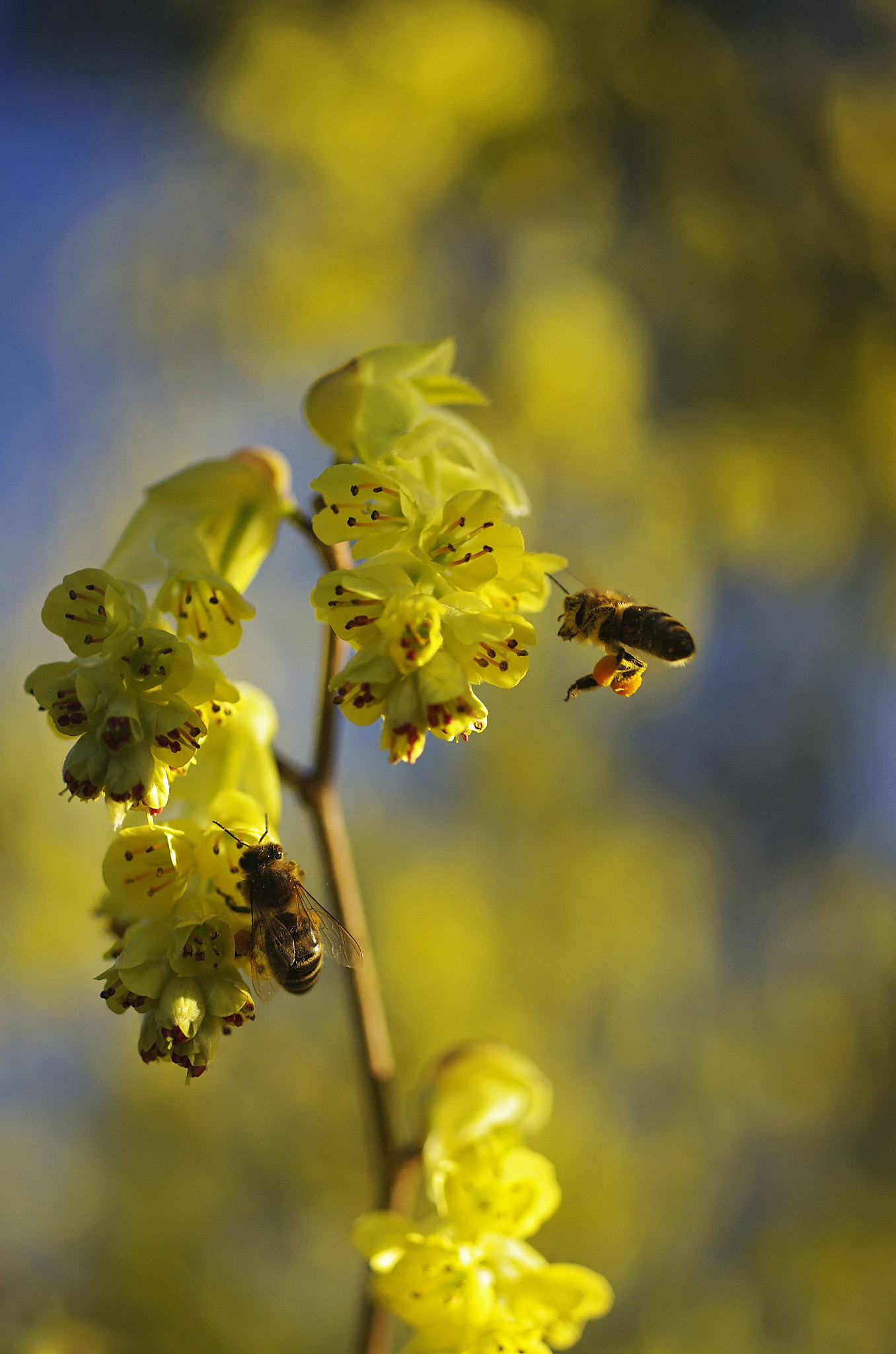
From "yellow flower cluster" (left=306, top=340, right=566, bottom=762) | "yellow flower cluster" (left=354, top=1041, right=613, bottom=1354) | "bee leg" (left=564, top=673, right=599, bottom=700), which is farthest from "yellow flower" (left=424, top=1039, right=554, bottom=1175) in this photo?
"yellow flower cluster" (left=306, top=340, right=566, bottom=762)

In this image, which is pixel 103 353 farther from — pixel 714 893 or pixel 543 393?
pixel 714 893

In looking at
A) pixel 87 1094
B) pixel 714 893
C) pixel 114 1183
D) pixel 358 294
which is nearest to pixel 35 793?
pixel 87 1094

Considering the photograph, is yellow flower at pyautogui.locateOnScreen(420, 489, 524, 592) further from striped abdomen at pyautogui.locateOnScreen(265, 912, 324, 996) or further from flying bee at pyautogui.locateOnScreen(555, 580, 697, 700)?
striped abdomen at pyautogui.locateOnScreen(265, 912, 324, 996)

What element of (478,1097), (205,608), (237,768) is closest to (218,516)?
(205,608)

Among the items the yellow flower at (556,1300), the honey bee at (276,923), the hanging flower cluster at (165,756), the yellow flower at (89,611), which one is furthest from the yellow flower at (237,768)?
the yellow flower at (556,1300)

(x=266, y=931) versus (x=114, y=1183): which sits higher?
(x=114, y=1183)

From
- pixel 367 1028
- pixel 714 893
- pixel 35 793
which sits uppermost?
pixel 714 893
